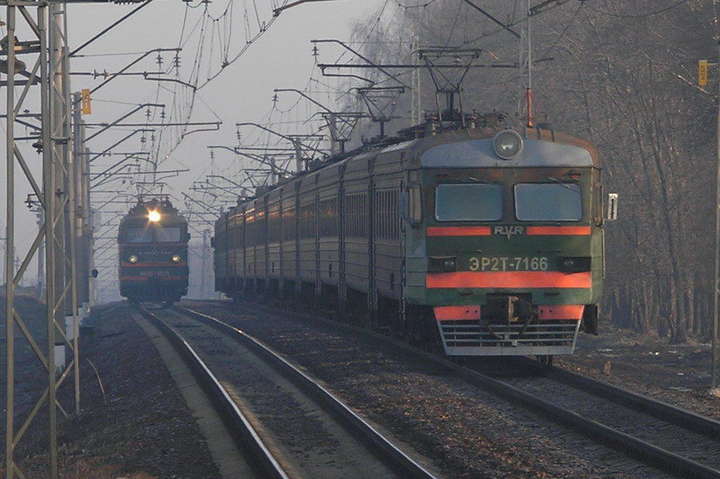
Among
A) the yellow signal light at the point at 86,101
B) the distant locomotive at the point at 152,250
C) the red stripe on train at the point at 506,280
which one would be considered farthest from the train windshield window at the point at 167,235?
the red stripe on train at the point at 506,280

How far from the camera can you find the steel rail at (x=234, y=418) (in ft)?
36.9

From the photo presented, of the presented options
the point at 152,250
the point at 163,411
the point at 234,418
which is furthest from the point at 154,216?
the point at 234,418

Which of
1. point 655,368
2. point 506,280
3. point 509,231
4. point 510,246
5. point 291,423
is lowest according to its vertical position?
point 291,423

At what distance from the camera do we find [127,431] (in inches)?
579

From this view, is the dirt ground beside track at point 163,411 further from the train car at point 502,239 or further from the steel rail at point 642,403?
the train car at point 502,239

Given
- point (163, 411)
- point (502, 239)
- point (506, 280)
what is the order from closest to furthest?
1. point (163, 411)
2. point (506, 280)
3. point (502, 239)

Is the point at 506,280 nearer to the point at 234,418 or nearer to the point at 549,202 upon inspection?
the point at 549,202

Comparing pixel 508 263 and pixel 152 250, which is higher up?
pixel 152 250

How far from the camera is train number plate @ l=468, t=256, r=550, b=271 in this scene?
17.5 m

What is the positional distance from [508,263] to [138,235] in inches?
1233

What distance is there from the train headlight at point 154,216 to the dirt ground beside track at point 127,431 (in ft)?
66.9

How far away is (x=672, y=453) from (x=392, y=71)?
7239 cm

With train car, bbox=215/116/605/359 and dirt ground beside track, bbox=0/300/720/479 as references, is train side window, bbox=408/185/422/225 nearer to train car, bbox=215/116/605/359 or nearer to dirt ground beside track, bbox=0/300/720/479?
train car, bbox=215/116/605/359

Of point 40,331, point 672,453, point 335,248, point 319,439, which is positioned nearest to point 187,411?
point 319,439
